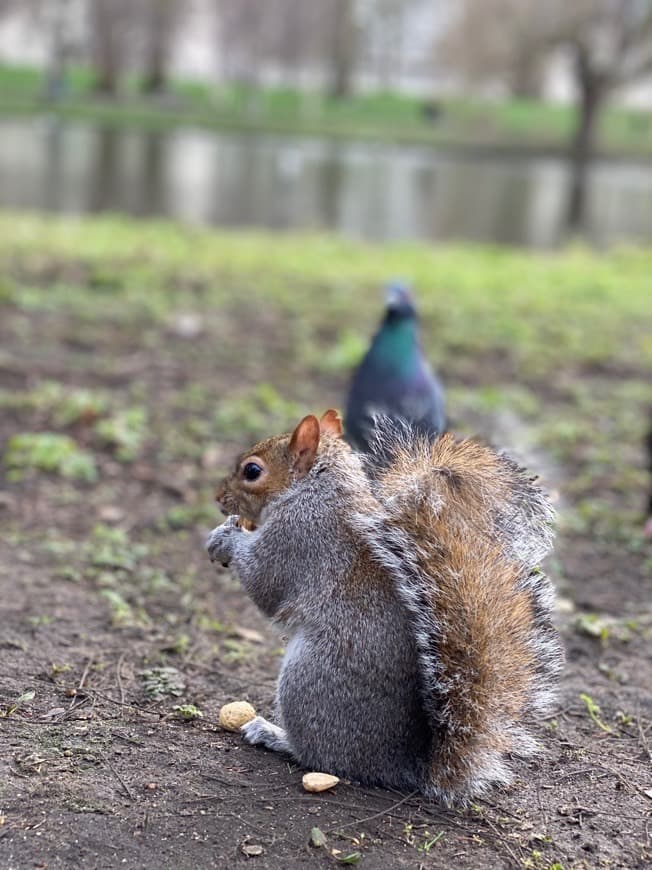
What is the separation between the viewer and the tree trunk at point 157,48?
1433 inches

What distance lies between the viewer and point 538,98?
4475cm

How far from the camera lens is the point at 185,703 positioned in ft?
7.85

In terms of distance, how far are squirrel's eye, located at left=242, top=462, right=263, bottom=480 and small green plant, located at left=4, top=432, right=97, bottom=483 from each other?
69.5 inches

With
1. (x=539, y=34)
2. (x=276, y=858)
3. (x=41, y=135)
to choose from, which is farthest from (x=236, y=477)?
(x=539, y=34)

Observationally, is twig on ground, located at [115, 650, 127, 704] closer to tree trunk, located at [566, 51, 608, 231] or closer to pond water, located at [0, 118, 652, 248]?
pond water, located at [0, 118, 652, 248]

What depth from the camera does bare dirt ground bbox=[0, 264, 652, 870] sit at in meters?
1.87

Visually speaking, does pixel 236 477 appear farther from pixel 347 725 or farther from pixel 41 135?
Answer: pixel 41 135

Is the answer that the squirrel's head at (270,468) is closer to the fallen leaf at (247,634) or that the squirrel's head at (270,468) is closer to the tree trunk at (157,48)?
the fallen leaf at (247,634)

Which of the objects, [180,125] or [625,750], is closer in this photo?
[625,750]

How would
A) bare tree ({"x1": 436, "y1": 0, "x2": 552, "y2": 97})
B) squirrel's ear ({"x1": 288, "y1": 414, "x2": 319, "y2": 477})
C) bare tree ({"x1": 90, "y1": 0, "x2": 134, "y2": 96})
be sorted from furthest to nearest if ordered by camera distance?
bare tree ({"x1": 90, "y1": 0, "x2": 134, "y2": 96}) → bare tree ({"x1": 436, "y1": 0, "x2": 552, "y2": 97}) → squirrel's ear ({"x1": 288, "y1": 414, "x2": 319, "y2": 477})

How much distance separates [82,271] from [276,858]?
229 inches

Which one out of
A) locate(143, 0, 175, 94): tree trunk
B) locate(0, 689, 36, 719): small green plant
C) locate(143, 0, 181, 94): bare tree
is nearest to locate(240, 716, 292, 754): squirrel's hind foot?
locate(0, 689, 36, 719): small green plant

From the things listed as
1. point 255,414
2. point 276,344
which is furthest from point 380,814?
point 276,344

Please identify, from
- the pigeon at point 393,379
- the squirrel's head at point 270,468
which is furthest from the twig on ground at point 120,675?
the pigeon at point 393,379
